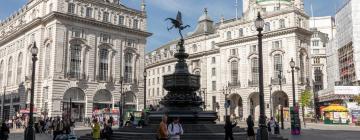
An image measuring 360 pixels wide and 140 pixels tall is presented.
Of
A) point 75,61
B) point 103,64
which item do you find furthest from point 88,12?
point 103,64

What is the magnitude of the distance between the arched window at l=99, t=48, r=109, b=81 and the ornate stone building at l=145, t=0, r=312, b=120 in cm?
1899

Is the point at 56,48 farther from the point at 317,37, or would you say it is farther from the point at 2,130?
the point at 317,37

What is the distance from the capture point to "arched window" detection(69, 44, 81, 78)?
62625 millimetres

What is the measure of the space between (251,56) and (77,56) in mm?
35032

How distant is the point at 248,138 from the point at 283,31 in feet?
182

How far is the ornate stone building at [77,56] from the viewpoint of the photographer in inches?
2408

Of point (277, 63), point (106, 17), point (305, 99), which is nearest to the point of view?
point (305, 99)

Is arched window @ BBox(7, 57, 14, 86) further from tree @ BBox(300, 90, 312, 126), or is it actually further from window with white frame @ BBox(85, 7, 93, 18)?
tree @ BBox(300, 90, 312, 126)

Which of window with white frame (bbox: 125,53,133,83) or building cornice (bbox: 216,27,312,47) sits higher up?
building cornice (bbox: 216,27,312,47)

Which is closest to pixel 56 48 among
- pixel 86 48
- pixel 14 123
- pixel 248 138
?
pixel 86 48

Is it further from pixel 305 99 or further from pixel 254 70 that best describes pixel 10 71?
pixel 305 99

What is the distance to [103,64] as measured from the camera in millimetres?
67500

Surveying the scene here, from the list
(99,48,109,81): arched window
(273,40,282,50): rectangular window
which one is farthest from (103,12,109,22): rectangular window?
(273,40,282,50): rectangular window

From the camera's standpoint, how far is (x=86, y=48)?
6469 centimetres
